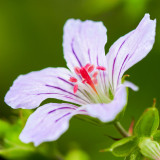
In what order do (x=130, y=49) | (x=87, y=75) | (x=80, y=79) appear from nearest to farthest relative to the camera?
(x=130, y=49), (x=87, y=75), (x=80, y=79)

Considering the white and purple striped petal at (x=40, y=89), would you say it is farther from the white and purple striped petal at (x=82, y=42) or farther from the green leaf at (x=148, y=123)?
the green leaf at (x=148, y=123)

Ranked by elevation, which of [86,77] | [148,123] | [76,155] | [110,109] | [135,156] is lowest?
[76,155]

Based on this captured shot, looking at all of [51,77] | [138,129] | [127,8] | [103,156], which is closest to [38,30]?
[127,8]

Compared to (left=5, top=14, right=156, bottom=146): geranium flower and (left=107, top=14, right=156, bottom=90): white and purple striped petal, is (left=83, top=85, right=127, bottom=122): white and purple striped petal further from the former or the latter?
(left=107, top=14, right=156, bottom=90): white and purple striped petal

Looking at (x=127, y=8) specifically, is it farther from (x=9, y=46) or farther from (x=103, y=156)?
(x=9, y=46)

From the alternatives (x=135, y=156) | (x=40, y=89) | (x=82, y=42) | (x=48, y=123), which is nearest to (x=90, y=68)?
(x=82, y=42)

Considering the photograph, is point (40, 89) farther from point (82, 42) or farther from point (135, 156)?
point (135, 156)
